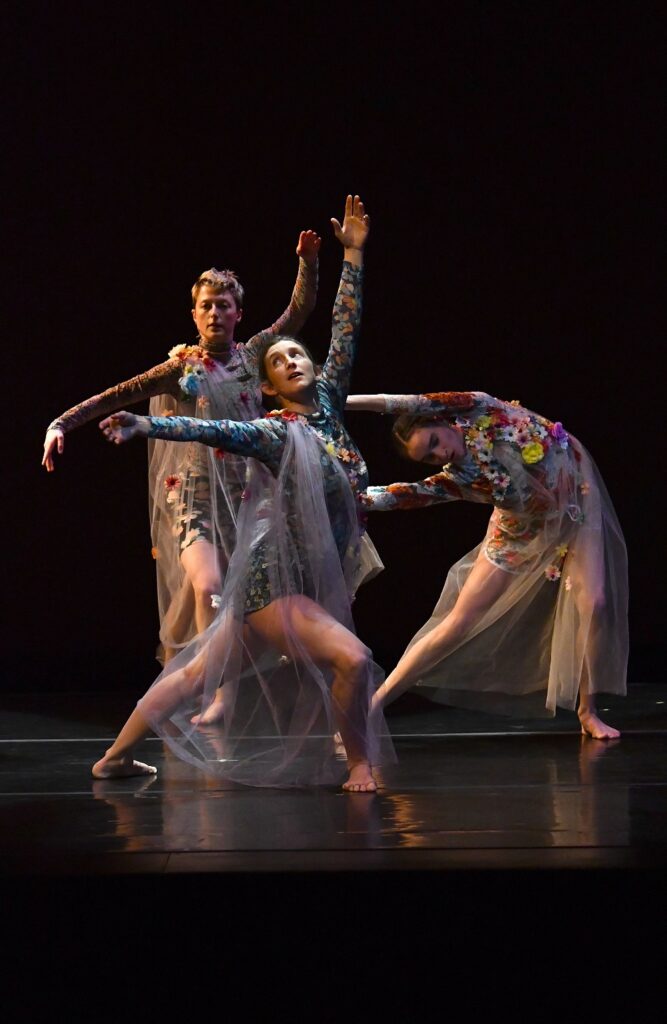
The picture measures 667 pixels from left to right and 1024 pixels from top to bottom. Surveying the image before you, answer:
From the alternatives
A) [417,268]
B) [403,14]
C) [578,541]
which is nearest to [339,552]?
[578,541]

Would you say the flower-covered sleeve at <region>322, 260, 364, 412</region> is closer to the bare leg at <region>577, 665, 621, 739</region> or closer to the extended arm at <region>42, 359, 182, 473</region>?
the extended arm at <region>42, 359, 182, 473</region>

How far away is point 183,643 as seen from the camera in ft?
14.1

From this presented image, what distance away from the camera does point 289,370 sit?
10.9ft

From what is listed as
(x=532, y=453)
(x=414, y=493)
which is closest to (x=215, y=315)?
(x=414, y=493)

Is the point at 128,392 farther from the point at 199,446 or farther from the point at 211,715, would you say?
the point at 211,715

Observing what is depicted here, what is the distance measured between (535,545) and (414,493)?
1.29 feet

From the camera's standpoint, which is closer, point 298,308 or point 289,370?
point 289,370

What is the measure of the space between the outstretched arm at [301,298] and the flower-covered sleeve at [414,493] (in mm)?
592

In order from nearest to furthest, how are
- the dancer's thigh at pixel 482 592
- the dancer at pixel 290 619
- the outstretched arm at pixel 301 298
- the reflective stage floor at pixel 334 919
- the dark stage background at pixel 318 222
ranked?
the reflective stage floor at pixel 334 919 < the dancer at pixel 290 619 < the outstretched arm at pixel 301 298 < the dancer's thigh at pixel 482 592 < the dark stage background at pixel 318 222

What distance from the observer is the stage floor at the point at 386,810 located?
2527 millimetres

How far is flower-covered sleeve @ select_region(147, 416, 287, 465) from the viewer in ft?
10.0

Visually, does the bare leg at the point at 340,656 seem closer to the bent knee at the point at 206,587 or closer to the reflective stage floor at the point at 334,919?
the reflective stage floor at the point at 334,919
